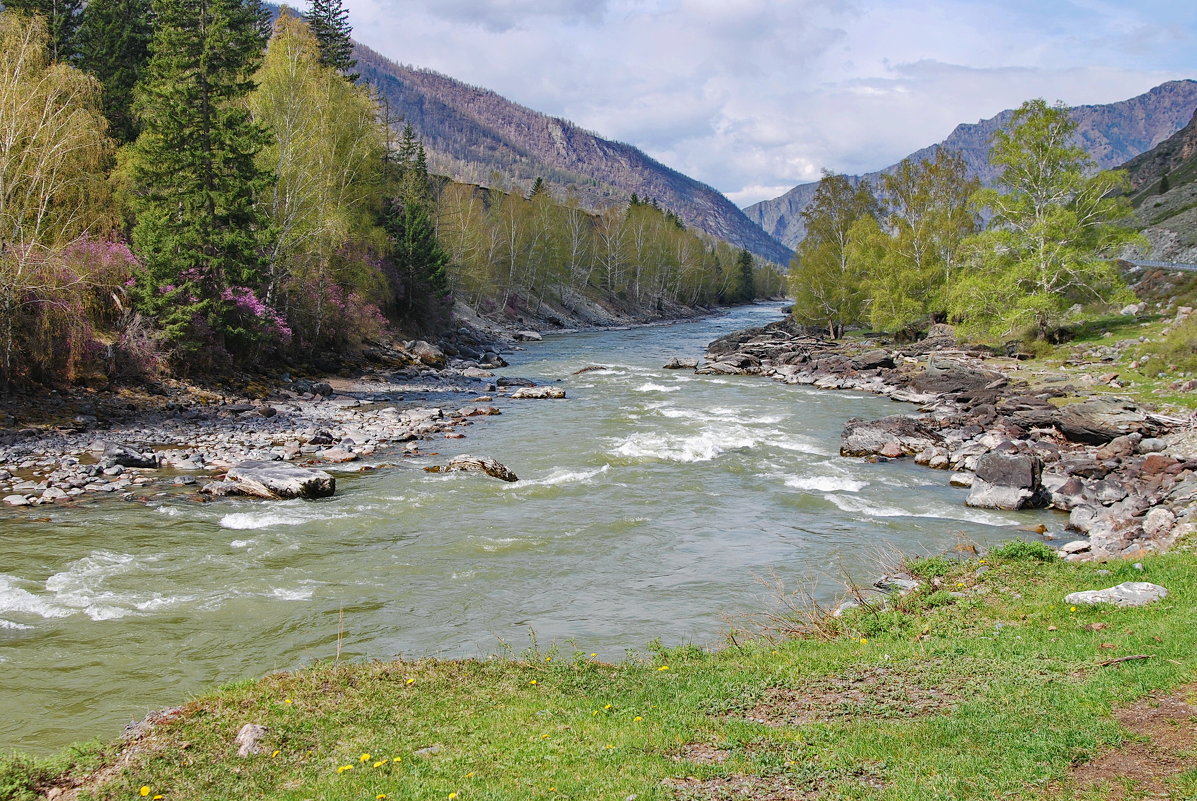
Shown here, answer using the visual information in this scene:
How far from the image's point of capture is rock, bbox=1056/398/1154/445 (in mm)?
21844

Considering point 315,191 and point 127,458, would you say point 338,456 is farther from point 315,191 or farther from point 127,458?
point 315,191

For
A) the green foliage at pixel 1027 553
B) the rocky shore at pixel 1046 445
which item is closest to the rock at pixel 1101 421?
the rocky shore at pixel 1046 445

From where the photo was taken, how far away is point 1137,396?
2534 cm

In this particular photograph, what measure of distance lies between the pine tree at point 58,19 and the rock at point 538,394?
27.8 metres

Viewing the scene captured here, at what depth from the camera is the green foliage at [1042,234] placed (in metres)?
36.8

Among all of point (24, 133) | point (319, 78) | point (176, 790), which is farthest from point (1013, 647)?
point (319, 78)

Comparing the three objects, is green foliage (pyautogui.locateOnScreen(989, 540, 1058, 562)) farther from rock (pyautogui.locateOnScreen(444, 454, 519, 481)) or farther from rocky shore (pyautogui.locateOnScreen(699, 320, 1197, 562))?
rock (pyautogui.locateOnScreen(444, 454, 519, 481))

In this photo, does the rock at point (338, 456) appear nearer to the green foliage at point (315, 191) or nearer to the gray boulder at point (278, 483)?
the gray boulder at point (278, 483)

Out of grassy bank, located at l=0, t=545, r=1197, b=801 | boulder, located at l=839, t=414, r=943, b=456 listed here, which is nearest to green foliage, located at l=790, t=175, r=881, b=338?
boulder, located at l=839, t=414, r=943, b=456

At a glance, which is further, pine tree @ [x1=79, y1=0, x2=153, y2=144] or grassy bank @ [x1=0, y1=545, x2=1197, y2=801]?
pine tree @ [x1=79, y1=0, x2=153, y2=144]

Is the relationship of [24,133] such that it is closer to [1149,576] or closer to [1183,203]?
[1149,576]

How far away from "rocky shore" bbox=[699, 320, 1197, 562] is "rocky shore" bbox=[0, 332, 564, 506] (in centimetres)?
1622

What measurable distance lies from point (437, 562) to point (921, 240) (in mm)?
46486

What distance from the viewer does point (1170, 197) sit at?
99938mm
